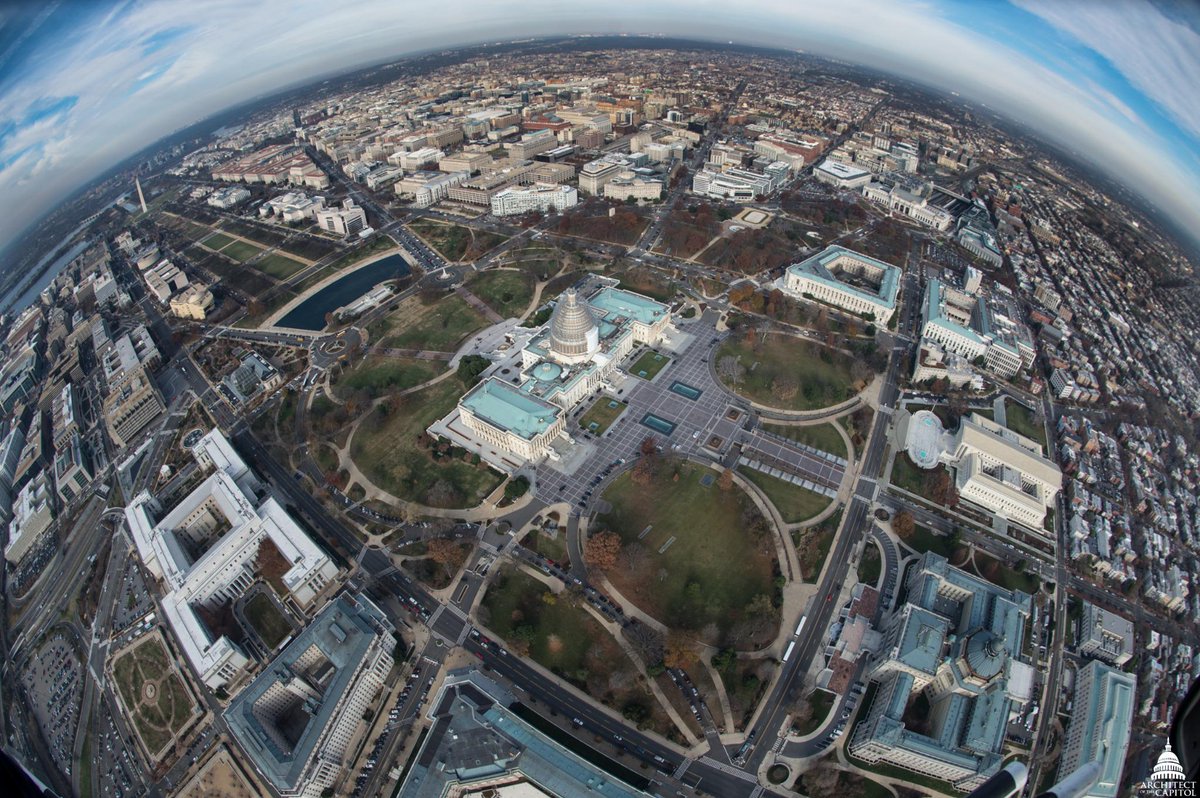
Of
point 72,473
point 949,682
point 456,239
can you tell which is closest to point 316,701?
point 72,473

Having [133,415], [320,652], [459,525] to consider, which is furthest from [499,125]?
[320,652]

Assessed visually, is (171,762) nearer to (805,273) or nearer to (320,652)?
(320,652)

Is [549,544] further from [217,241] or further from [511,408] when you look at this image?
[217,241]

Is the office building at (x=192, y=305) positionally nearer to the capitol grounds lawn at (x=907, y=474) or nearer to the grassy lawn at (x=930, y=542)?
the capitol grounds lawn at (x=907, y=474)

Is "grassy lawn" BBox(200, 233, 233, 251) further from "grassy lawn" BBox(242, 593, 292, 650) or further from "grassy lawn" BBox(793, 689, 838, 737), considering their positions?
"grassy lawn" BBox(793, 689, 838, 737)

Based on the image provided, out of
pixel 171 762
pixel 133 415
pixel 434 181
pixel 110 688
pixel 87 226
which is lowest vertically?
pixel 171 762

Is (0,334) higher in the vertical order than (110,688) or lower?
higher

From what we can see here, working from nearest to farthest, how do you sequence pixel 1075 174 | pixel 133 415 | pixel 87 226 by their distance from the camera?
1. pixel 133 415
2. pixel 87 226
3. pixel 1075 174
